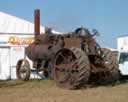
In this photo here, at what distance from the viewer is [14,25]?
26234 mm

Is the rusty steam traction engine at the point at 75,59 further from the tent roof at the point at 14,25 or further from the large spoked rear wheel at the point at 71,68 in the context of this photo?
the tent roof at the point at 14,25

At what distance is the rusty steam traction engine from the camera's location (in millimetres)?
17984

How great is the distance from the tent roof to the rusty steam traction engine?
403 cm

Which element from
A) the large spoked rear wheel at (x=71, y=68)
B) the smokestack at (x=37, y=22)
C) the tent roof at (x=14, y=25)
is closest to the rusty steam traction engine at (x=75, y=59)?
the large spoked rear wheel at (x=71, y=68)

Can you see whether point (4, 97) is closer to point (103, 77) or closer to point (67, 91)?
point (67, 91)

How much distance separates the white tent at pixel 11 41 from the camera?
25.6m

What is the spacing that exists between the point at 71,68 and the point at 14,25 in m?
9.00

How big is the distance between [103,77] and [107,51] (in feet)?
4.86

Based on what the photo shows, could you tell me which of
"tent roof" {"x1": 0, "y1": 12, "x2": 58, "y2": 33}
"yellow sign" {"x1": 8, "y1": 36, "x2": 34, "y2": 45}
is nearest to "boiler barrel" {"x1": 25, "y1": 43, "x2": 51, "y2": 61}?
"yellow sign" {"x1": 8, "y1": 36, "x2": 34, "y2": 45}

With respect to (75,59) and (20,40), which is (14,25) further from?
(75,59)

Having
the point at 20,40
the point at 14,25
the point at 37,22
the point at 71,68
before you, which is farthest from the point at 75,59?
the point at 14,25

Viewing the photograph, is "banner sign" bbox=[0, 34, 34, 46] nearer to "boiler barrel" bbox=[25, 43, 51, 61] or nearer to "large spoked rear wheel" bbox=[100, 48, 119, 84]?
"boiler barrel" bbox=[25, 43, 51, 61]

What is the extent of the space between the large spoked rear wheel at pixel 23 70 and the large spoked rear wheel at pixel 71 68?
12.9ft

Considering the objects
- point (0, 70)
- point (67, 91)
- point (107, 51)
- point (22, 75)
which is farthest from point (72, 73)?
point (0, 70)
